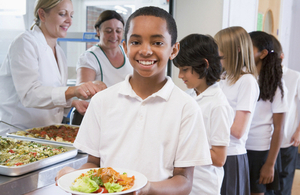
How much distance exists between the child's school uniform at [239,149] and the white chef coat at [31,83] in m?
0.91

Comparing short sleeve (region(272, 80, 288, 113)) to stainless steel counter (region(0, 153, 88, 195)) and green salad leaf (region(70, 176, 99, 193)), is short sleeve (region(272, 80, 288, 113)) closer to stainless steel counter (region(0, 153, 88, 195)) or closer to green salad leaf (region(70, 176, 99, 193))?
stainless steel counter (region(0, 153, 88, 195))

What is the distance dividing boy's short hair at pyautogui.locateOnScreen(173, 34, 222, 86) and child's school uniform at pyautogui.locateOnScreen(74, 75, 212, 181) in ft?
1.41

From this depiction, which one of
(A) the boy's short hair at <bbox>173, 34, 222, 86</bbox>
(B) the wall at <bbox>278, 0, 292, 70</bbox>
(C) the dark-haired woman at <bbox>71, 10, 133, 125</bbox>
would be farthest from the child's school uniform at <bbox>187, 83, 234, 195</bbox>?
(B) the wall at <bbox>278, 0, 292, 70</bbox>

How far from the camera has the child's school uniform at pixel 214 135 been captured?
1.26 metres

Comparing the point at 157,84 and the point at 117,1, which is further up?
the point at 117,1

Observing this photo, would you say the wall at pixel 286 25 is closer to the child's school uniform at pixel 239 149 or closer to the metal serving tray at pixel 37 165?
the child's school uniform at pixel 239 149

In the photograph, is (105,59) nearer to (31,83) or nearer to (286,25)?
(31,83)

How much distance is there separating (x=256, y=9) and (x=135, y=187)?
3.80 metres

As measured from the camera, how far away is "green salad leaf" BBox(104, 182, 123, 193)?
0.73 metres

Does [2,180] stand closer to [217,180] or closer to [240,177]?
[217,180]

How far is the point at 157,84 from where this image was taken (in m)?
1.00

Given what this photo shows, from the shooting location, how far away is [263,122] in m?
2.04

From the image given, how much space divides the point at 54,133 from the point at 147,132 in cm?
85

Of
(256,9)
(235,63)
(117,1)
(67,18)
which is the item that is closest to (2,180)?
(67,18)
